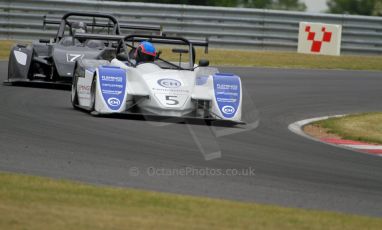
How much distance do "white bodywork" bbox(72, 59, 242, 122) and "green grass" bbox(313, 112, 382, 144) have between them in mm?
1627

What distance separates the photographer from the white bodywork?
1179 centimetres

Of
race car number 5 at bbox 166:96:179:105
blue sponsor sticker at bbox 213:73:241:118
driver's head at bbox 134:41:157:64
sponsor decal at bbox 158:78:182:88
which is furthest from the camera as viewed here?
driver's head at bbox 134:41:157:64

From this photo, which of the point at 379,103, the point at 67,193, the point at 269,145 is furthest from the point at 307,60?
the point at 67,193

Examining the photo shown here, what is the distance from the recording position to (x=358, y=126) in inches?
531

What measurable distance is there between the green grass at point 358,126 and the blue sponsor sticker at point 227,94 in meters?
1.54

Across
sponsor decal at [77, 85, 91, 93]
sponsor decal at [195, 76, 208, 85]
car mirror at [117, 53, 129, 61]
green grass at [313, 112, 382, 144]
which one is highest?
car mirror at [117, 53, 129, 61]

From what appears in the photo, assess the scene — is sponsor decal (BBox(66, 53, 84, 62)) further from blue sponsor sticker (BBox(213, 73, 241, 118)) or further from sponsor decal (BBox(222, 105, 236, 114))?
sponsor decal (BBox(222, 105, 236, 114))

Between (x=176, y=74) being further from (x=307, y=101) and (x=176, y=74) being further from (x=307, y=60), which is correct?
(x=307, y=60)

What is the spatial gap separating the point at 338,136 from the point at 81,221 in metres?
6.79

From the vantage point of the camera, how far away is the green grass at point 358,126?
12.4 m

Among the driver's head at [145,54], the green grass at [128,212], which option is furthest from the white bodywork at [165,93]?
the green grass at [128,212]

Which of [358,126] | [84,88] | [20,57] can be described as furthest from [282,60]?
[84,88]

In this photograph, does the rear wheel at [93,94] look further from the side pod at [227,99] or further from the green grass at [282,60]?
the green grass at [282,60]

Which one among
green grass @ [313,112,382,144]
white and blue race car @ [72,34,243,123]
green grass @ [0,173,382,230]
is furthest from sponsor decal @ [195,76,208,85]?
green grass @ [0,173,382,230]
